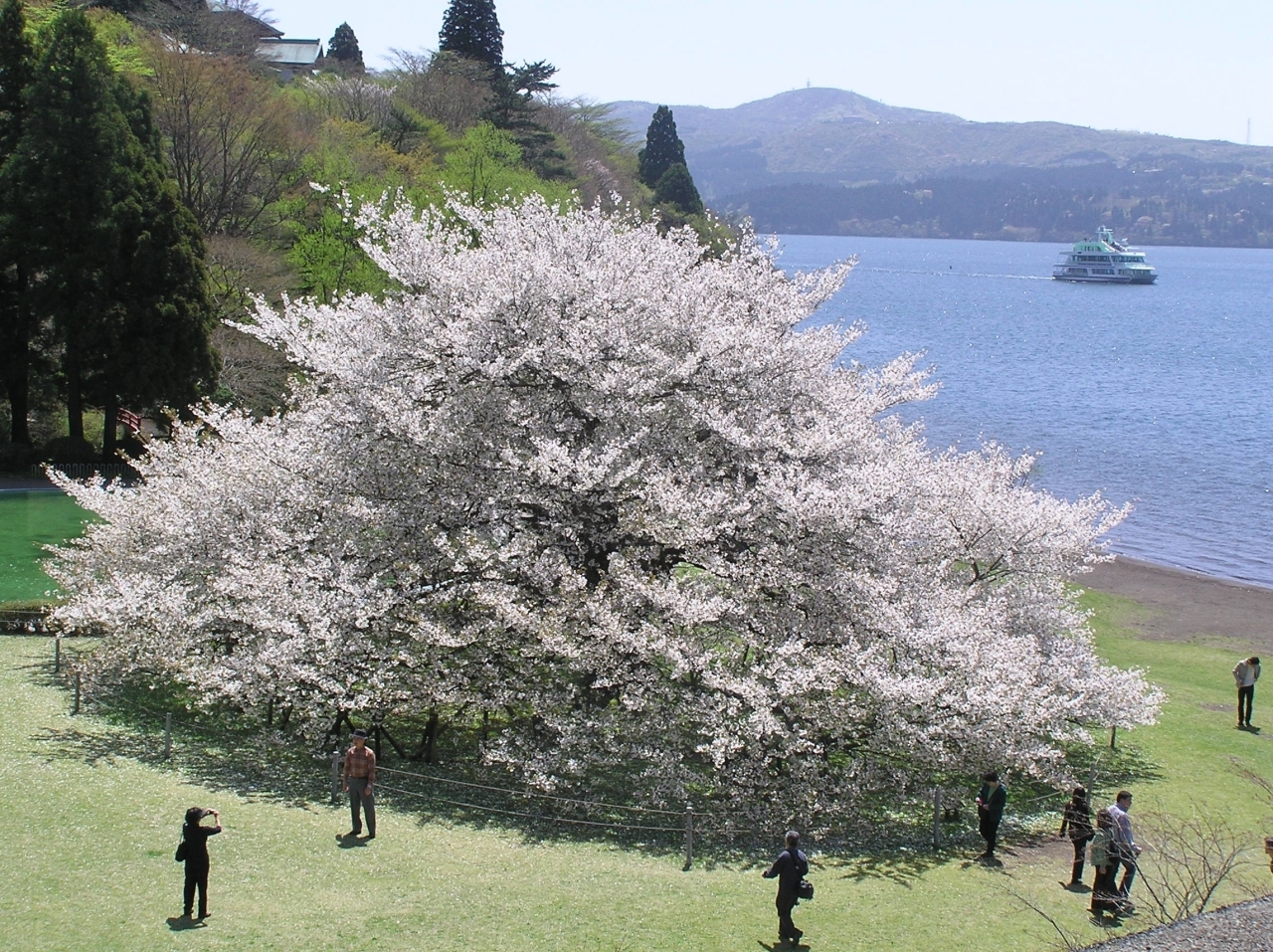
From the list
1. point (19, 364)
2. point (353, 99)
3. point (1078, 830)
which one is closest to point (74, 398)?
point (19, 364)

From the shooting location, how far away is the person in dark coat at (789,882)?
11.6 metres

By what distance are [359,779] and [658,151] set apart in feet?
266

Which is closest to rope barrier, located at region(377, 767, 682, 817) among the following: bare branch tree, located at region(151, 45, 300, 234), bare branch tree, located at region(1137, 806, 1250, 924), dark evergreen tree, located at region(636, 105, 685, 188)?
bare branch tree, located at region(1137, 806, 1250, 924)

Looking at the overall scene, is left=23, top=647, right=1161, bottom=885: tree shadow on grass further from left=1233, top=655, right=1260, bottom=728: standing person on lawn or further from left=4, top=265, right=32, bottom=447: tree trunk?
left=4, top=265, right=32, bottom=447: tree trunk

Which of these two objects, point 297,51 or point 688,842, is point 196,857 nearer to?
point 688,842

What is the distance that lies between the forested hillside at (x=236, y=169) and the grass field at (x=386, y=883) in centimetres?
1183

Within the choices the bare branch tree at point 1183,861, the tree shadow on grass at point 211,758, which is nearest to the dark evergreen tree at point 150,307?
the tree shadow on grass at point 211,758

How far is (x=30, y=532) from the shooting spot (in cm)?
2923

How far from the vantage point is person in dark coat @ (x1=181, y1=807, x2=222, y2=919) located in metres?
11.0

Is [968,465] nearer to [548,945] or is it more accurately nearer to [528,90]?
[548,945]

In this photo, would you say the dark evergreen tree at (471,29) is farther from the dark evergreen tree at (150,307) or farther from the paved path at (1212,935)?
the paved path at (1212,935)

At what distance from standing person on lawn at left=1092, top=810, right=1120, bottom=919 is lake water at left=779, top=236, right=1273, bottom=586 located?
9.85 metres

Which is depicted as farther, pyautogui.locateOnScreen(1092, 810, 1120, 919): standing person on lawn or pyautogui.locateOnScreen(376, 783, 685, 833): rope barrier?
pyautogui.locateOnScreen(376, 783, 685, 833): rope barrier

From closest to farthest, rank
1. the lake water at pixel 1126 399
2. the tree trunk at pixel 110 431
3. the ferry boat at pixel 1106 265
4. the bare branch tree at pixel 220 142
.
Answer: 1. the tree trunk at pixel 110 431
2. the bare branch tree at pixel 220 142
3. the lake water at pixel 1126 399
4. the ferry boat at pixel 1106 265
